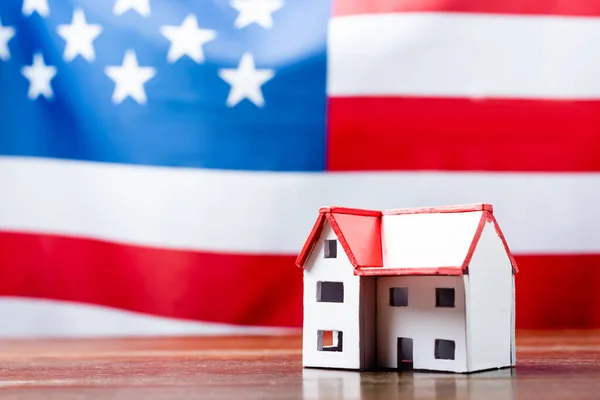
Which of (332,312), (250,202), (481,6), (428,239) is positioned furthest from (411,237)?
(481,6)

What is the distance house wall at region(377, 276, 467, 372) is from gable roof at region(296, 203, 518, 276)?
22 mm

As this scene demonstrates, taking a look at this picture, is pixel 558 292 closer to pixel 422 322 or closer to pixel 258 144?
pixel 258 144

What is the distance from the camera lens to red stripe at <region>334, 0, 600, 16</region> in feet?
5.56

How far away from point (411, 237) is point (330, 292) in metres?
0.12

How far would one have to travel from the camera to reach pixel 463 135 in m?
1.67

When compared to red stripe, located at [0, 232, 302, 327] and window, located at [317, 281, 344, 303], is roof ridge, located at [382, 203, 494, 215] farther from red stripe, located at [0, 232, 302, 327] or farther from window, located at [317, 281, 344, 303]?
A: red stripe, located at [0, 232, 302, 327]

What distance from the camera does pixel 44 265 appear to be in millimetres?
1687

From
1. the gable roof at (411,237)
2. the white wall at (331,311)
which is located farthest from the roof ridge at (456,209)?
the white wall at (331,311)

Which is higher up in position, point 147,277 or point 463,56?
point 463,56

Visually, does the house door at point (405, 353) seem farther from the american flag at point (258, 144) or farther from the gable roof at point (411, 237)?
the american flag at point (258, 144)

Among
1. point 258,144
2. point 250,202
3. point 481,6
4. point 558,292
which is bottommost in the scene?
point 558,292

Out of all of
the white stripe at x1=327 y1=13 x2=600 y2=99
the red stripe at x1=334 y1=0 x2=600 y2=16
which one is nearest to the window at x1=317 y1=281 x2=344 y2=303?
the white stripe at x1=327 y1=13 x2=600 y2=99

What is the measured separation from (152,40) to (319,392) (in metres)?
1.19

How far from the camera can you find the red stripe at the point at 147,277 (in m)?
1.67
